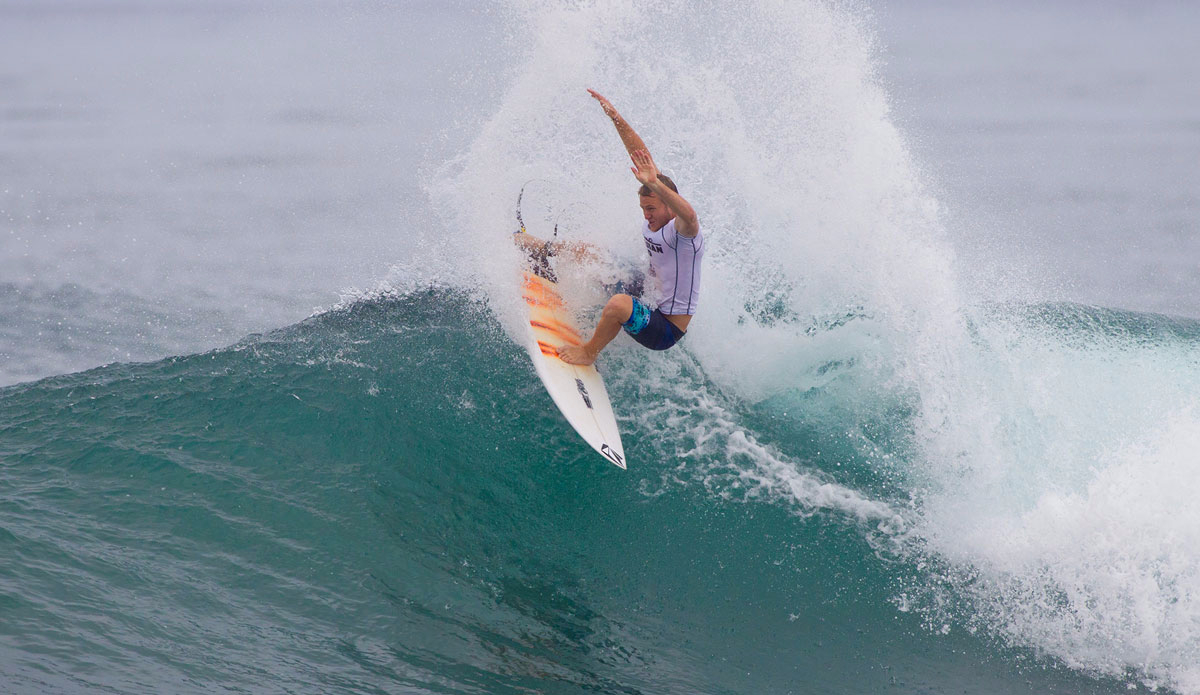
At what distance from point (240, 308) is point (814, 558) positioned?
6.71 m

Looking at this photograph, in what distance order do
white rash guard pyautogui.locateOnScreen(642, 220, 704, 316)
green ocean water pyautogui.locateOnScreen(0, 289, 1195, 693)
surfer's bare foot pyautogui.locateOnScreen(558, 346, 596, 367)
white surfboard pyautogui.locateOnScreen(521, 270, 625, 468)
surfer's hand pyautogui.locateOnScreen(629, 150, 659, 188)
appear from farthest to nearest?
surfer's bare foot pyautogui.locateOnScreen(558, 346, 596, 367) → white rash guard pyautogui.locateOnScreen(642, 220, 704, 316) → white surfboard pyautogui.locateOnScreen(521, 270, 625, 468) → surfer's hand pyautogui.locateOnScreen(629, 150, 659, 188) → green ocean water pyautogui.locateOnScreen(0, 289, 1195, 693)

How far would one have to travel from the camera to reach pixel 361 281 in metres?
10.7

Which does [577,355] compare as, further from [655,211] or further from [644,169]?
[644,169]

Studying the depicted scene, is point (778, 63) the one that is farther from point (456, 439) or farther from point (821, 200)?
point (456, 439)

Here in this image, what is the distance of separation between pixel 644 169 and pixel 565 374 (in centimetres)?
155

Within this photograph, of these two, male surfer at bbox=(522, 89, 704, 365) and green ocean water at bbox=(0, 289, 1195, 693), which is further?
male surfer at bbox=(522, 89, 704, 365)

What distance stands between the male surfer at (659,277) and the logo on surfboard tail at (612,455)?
93 centimetres

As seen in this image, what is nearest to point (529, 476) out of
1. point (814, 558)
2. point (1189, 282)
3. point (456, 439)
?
point (456, 439)

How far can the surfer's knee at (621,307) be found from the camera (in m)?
6.37

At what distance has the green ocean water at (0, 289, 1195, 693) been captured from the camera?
15.9 feet

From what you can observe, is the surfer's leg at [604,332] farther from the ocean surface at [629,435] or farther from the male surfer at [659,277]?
the ocean surface at [629,435]

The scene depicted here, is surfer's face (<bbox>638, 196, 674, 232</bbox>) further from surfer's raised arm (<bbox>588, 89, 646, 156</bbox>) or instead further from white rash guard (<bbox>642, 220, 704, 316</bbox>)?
surfer's raised arm (<bbox>588, 89, 646, 156</bbox>)

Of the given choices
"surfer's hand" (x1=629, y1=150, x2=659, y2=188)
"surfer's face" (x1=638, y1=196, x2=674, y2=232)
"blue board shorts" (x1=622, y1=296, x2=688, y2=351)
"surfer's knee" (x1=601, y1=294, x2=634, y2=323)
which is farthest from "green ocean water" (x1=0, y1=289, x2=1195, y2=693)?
"surfer's hand" (x1=629, y1=150, x2=659, y2=188)

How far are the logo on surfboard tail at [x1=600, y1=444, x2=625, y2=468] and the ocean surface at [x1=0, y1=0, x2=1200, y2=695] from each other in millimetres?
378
